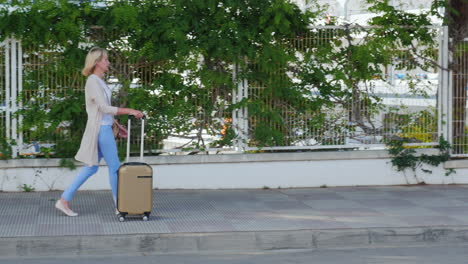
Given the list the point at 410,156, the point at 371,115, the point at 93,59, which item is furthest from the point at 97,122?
the point at 410,156

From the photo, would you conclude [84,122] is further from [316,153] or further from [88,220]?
[316,153]

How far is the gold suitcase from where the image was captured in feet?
29.3

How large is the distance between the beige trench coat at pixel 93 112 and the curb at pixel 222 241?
1307 millimetres

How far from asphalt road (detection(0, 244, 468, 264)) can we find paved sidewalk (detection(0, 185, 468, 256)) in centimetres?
21

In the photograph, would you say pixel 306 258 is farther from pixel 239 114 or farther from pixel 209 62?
pixel 209 62

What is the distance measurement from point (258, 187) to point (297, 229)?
123 inches

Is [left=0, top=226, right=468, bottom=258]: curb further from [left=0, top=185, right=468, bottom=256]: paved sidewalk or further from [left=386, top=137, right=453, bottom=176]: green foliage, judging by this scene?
[left=386, top=137, right=453, bottom=176]: green foliage

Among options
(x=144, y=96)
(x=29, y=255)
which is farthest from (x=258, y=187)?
(x=29, y=255)

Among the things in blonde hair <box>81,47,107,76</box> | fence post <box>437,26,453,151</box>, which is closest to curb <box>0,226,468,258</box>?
blonde hair <box>81,47,107,76</box>

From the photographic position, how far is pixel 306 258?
26.6 feet

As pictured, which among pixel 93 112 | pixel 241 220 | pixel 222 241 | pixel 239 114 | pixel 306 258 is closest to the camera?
pixel 306 258

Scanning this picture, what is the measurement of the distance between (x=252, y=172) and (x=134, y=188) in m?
3.13

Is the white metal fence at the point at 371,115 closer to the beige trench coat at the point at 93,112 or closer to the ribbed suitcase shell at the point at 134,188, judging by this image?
the beige trench coat at the point at 93,112

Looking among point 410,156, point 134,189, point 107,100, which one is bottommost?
point 134,189
